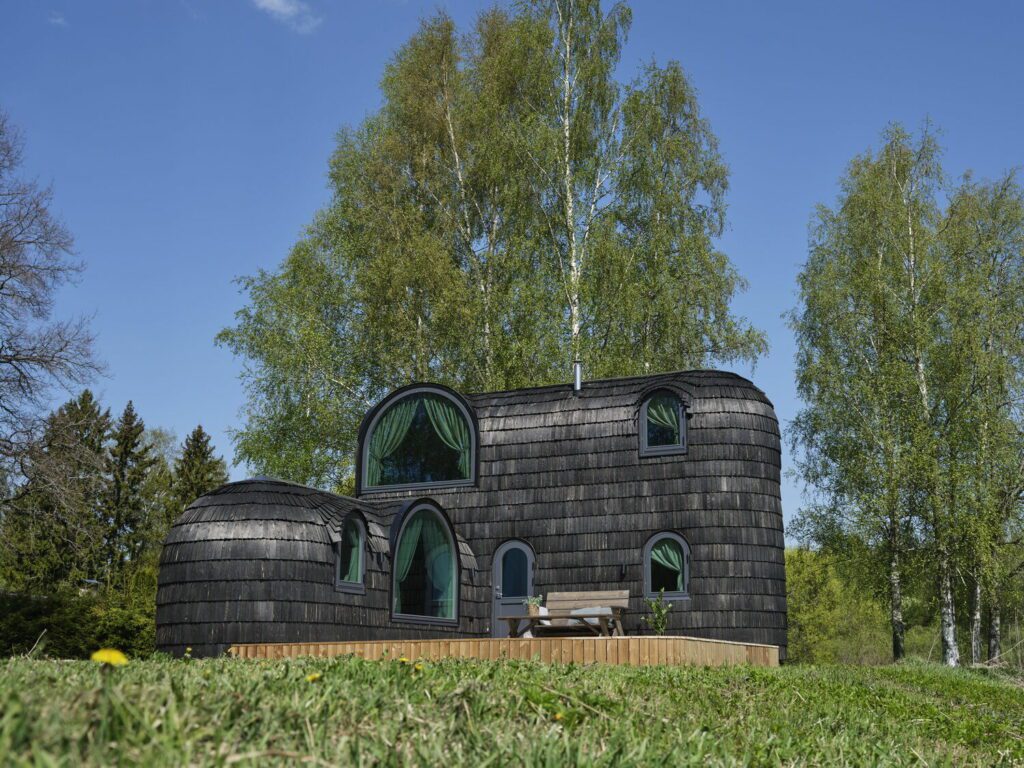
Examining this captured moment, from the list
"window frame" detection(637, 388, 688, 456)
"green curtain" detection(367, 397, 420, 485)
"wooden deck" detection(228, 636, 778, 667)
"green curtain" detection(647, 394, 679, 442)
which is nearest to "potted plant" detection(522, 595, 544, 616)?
"wooden deck" detection(228, 636, 778, 667)

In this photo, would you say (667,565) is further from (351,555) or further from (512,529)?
(351,555)

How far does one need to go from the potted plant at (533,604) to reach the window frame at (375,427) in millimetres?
2210

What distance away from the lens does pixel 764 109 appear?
18.4 m

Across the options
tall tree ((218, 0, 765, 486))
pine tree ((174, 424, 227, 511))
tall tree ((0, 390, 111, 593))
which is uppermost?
tall tree ((218, 0, 765, 486))

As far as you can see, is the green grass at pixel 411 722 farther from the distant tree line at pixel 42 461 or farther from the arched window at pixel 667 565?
the distant tree line at pixel 42 461

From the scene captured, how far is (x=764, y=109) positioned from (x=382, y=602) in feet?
36.3

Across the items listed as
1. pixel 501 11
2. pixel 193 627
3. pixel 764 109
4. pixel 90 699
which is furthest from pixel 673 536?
pixel 501 11

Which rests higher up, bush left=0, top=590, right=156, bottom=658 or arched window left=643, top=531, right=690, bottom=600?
arched window left=643, top=531, right=690, bottom=600

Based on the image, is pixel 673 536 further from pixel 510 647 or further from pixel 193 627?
pixel 193 627

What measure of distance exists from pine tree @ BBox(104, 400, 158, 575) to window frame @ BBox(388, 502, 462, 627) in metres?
23.5

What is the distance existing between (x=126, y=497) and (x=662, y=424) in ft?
87.8

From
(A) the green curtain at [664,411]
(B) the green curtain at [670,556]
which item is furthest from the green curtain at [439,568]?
(A) the green curtain at [664,411]

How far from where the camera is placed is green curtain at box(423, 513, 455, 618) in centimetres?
1561

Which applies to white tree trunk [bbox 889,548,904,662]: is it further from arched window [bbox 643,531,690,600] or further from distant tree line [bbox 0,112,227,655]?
distant tree line [bbox 0,112,227,655]
